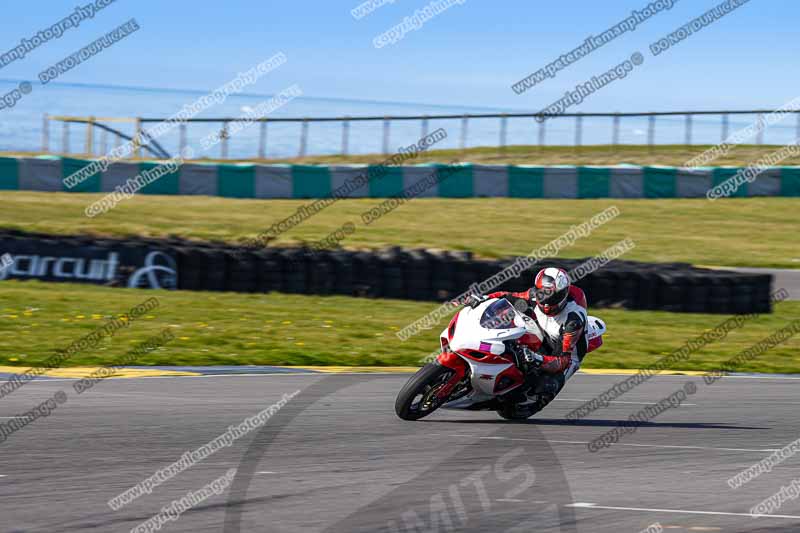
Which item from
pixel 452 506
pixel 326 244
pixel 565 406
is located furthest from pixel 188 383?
pixel 326 244

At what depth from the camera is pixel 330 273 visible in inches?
742

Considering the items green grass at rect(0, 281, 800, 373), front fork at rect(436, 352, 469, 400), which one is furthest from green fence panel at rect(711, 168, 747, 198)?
front fork at rect(436, 352, 469, 400)

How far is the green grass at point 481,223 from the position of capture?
25.1 meters

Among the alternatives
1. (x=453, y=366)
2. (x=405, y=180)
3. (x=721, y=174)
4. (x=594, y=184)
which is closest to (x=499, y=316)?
(x=453, y=366)

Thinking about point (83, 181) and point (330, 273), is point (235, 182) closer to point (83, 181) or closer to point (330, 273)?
point (83, 181)

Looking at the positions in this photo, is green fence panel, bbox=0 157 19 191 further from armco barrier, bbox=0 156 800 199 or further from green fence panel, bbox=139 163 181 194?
green fence panel, bbox=139 163 181 194

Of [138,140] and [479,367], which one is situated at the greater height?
[138,140]

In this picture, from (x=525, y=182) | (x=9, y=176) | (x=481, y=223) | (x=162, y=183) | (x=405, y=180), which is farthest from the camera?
(x=525, y=182)

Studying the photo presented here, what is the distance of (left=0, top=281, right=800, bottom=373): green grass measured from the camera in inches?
556

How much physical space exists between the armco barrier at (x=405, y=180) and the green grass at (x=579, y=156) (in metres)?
3.41

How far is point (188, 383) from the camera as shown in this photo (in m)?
11.8

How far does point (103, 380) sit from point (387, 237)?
47.5 ft

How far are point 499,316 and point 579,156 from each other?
28.4 meters

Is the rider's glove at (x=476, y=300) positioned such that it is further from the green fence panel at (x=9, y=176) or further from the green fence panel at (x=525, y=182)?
the green fence panel at (x=9, y=176)
